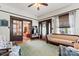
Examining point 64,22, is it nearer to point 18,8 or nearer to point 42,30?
point 42,30

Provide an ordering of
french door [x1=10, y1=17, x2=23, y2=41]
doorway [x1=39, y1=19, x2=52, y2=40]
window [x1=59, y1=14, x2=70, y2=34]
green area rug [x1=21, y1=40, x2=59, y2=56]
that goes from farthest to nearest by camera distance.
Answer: french door [x1=10, y1=17, x2=23, y2=41] → window [x1=59, y1=14, x2=70, y2=34] → doorway [x1=39, y1=19, x2=52, y2=40] → green area rug [x1=21, y1=40, x2=59, y2=56]

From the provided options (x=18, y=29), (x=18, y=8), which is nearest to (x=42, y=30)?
(x=18, y=29)

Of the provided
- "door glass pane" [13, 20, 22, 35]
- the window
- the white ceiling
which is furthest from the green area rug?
the white ceiling

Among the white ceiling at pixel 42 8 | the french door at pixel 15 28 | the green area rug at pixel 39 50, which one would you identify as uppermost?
the white ceiling at pixel 42 8

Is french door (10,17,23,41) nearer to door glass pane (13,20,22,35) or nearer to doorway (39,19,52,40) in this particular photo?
door glass pane (13,20,22,35)

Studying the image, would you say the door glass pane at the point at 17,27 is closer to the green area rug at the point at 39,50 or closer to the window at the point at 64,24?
the green area rug at the point at 39,50

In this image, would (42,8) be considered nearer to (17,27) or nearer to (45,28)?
(45,28)

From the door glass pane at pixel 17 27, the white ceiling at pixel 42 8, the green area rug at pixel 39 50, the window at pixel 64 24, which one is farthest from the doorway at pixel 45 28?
the door glass pane at pixel 17 27

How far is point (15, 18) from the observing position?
533 centimetres

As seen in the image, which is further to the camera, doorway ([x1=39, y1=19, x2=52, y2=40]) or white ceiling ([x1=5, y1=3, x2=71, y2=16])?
white ceiling ([x1=5, y1=3, x2=71, y2=16])

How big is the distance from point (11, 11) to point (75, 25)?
3.53 m

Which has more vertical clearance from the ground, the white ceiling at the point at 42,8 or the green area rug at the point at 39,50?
the white ceiling at the point at 42,8

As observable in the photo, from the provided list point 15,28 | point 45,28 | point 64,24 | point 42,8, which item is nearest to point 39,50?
point 45,28

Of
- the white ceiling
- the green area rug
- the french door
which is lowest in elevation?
the green area rug
